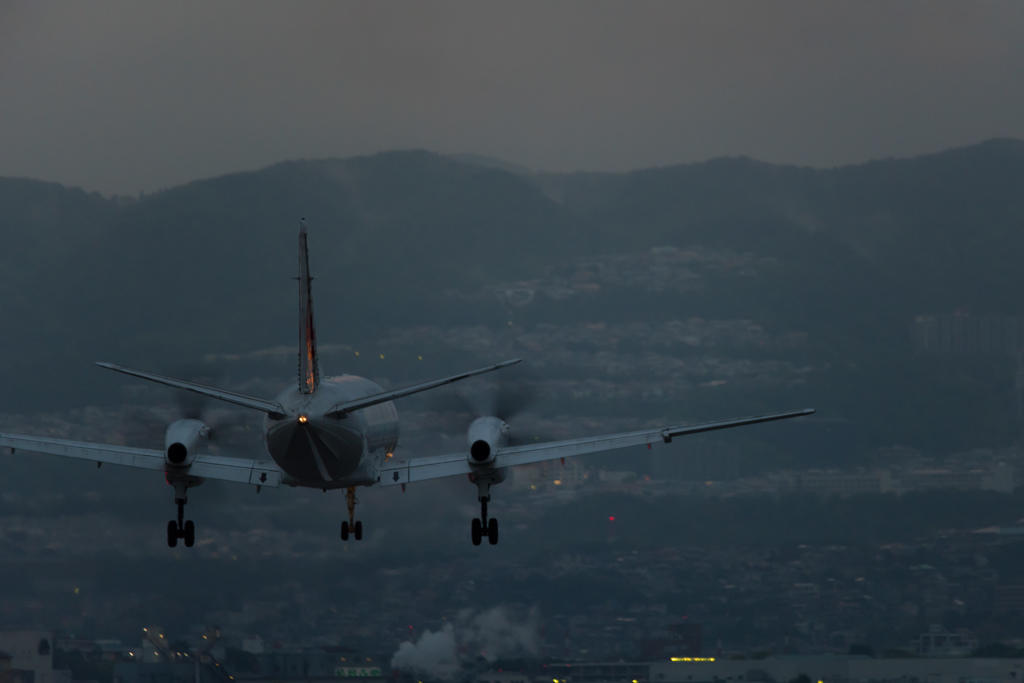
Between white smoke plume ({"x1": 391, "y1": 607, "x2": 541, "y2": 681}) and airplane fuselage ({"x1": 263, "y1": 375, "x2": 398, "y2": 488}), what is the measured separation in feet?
139

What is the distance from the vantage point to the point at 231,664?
71.9 m

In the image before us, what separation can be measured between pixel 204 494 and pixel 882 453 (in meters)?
97.2

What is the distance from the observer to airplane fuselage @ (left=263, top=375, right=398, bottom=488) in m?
29.6

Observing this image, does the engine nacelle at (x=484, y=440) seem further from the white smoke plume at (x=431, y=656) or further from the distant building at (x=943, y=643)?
the distant building at (x=943, y=643)

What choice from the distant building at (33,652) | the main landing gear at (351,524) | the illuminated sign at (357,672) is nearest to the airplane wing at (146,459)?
the main landing gear at (351,524)

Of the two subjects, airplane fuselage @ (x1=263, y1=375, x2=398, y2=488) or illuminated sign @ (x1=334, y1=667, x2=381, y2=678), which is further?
illuminated sign @ (x1=334, y1=667, x2=381, y2=678)

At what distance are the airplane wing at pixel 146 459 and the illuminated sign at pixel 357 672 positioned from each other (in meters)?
41.0

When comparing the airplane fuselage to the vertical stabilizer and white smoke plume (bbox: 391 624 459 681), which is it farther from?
white smoke plume (bbox: 391 624 459 681)

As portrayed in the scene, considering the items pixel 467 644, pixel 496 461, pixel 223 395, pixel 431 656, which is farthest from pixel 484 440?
pixel 467 644

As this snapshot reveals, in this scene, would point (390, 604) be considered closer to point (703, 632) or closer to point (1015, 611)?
point (703, 632)

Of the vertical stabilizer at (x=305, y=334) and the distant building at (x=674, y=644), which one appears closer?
the vertical stabilizer at (x=305, y=334)

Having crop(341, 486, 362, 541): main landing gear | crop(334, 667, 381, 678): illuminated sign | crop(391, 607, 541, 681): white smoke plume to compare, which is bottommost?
crop(334, 667, 381, 678): illuminated sign

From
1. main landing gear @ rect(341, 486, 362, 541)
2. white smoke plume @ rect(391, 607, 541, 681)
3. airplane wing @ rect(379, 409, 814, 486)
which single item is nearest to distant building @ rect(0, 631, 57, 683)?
white smoke plume @ rect(391, 607, 541, 681)

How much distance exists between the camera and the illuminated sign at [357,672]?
242 ft
